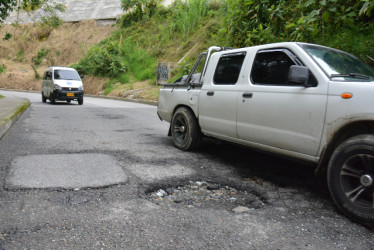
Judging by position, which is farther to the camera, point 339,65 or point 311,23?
point 311,23

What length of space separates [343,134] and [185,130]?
2.95 m

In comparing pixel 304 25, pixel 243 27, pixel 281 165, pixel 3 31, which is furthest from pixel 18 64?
pixel 281 165

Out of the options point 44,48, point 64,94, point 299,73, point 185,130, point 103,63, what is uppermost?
point 44,48

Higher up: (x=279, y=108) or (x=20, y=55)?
(x=20, y=55)

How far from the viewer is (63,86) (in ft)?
53.6

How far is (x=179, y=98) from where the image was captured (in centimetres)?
584

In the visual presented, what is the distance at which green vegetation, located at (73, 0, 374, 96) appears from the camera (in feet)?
25.6

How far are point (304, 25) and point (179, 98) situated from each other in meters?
4.42

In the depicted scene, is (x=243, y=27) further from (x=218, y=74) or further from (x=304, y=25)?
(x=218, y=74)

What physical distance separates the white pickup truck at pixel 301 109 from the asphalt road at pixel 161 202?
0.44 m

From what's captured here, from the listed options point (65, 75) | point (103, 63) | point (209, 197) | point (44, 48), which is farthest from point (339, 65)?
point (44, 48)

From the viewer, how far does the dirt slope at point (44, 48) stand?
35.1 metres

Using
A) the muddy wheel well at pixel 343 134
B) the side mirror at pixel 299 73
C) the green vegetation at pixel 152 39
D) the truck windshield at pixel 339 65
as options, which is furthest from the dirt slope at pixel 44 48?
the muddy wheel well at pixel 343 134

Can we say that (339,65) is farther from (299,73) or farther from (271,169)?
(271,169)
